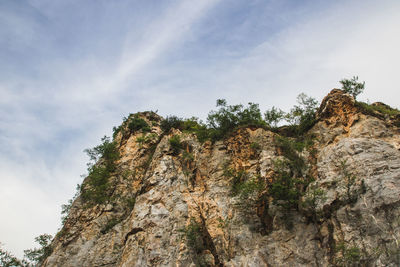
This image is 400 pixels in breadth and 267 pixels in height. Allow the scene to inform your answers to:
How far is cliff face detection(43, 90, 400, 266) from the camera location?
768 inches

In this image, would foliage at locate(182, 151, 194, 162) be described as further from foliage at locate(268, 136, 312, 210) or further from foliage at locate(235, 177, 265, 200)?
foliage at locate(268, 136, 312, 210)

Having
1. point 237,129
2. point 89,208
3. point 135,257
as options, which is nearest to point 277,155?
point 237,129

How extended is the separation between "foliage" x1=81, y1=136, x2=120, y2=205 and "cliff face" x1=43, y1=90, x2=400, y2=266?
96 cm

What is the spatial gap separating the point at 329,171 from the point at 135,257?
54.0ft

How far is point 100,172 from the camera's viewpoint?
34531 millimetres

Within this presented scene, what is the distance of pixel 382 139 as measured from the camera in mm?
23969

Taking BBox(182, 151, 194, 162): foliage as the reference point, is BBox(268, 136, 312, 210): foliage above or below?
below

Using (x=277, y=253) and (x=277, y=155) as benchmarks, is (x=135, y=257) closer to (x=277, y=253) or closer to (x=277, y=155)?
(x=277, y=253)

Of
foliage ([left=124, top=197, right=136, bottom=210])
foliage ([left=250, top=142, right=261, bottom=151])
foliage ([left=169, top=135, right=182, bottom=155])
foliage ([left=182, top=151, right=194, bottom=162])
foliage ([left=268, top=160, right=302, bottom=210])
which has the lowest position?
foliage ([left=268, top=160, right=302, bottom=210])

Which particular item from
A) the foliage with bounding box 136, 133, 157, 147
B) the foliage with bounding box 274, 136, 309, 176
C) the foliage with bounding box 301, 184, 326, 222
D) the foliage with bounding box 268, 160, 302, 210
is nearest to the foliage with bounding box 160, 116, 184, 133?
the foliage with bounding box 136, 133, 157, 147

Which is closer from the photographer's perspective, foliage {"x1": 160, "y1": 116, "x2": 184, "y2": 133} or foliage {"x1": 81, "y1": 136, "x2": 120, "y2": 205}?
foliage {"x1": 81, "y1": 136, "x2": 120, "y2": 205}

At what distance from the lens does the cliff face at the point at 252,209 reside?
19516 millimetres

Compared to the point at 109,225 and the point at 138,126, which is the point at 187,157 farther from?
the point at 138,126

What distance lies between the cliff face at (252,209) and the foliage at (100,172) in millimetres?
961
